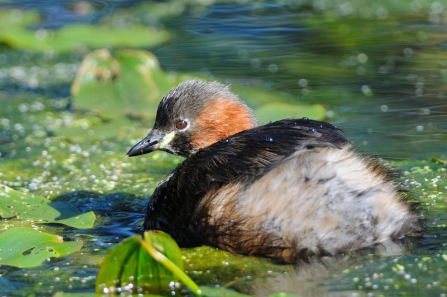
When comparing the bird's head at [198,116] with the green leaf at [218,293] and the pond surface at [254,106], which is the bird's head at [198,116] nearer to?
the pond surface at [254,106]

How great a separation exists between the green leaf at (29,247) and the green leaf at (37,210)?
46 cm

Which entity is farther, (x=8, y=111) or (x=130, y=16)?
(x=130, y=16)

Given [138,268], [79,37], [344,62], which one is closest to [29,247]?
[138,268]

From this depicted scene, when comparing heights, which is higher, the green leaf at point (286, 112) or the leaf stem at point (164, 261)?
the leaf stem at point (164, 261)

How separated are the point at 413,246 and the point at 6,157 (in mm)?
3614

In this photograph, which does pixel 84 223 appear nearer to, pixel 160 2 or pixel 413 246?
pixel 413 246

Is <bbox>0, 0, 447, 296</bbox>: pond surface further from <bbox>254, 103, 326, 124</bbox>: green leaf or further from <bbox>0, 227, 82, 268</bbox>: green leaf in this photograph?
<bbox>254, 103, 326, 124</bbox>: green leaf

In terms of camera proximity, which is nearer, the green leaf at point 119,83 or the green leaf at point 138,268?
the green leaf at point 138,268

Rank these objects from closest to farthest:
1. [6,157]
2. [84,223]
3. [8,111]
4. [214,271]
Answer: [214,271]
[84,223]
[6,157]
[8,111]

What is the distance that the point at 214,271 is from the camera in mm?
3916

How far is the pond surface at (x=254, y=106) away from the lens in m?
3.82

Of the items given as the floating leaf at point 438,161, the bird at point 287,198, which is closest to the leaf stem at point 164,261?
the bird at point 287,198

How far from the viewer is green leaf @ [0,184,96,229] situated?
15.5 feet

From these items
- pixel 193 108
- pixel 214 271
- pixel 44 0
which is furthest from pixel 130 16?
pixel 214 271
